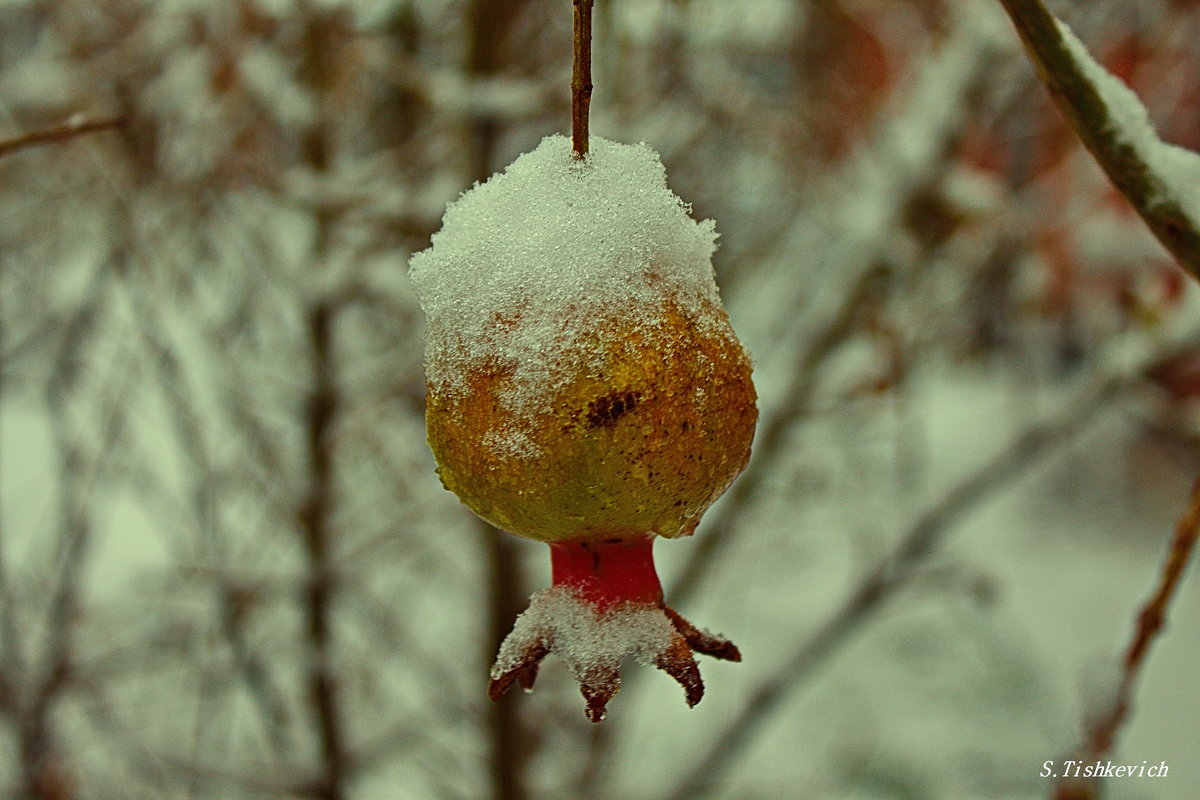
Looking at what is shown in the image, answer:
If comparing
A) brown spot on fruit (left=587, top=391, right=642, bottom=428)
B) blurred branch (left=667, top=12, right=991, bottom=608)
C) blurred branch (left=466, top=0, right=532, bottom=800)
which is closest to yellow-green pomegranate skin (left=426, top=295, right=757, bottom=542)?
brown spot on fruit (left=587, top=391, right=642, bottom=428)

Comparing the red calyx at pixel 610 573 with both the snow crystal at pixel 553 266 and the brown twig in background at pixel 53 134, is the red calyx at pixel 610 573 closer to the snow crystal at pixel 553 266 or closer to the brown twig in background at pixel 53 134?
the snow crystal at pixel 553 266

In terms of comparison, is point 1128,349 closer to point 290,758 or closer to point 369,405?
point 369,405

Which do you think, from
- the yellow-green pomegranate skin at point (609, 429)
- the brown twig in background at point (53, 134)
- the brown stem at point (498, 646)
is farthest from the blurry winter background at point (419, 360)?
the yellow-green pomegranate skin at point (609, 429)

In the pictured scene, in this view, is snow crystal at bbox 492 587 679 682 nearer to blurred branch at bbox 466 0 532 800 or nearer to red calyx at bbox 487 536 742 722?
red calyx at bbox 487 536 742 722

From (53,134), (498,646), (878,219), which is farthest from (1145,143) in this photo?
(498,646)

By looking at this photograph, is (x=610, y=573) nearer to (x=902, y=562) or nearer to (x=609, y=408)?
(x=609, y=408)
